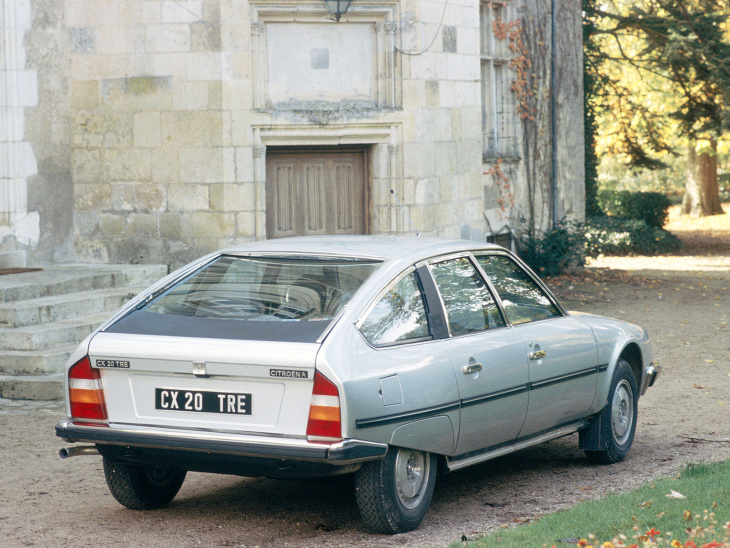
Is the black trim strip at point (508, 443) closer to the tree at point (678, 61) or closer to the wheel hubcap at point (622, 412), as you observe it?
the wheel hubcap at point (622, 412)

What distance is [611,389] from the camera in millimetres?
6285

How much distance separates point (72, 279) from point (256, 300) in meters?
→ 5.86

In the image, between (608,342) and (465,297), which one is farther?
(608,342)

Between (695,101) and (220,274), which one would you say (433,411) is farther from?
(695,101)

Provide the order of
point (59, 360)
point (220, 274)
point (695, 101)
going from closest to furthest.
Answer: point (220, 274) → point (59, 360) → point (695, 101)

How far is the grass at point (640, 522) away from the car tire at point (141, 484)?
1758mm

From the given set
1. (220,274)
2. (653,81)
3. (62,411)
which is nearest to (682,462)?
(220,274)

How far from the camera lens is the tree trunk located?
31391mm

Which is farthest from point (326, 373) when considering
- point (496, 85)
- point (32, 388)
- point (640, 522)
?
point (496, 85)

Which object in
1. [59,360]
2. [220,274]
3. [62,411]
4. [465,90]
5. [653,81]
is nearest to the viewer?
[220,274]

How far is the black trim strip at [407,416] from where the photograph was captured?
178 inches

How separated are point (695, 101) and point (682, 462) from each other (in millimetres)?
17690

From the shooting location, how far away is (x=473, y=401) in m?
5.17

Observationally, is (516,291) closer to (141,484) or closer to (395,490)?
(395,490)
